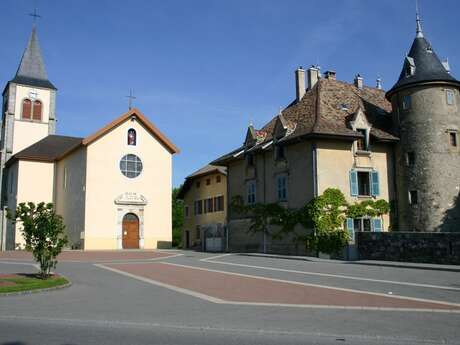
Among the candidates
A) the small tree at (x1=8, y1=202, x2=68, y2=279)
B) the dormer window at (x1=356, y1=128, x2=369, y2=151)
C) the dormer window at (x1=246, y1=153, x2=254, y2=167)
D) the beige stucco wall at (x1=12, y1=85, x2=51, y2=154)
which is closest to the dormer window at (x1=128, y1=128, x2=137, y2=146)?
the dormer window at (x1=246, y1=153, x2=254, y2=167)

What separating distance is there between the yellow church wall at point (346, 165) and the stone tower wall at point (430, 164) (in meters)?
0.98

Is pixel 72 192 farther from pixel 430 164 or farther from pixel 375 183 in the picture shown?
pixel 430 164

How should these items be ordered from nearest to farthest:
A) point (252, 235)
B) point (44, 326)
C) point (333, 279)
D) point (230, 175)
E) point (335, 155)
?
1. point (44, 326)
2. point (333, 279)
3. point (335, 155)
4. point (252, 235)
5. point (230, 175)

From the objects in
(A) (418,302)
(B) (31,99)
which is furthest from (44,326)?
(B) (31,99)

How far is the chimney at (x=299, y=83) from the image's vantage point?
3453cm

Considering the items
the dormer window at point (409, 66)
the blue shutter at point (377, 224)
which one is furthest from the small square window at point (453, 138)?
the blue shutter at point (377, 224)

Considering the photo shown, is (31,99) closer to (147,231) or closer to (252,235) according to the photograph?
(147,231)

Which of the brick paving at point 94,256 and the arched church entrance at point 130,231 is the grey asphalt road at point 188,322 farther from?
the arched church entrance at point 130,231

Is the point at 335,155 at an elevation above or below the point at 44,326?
above

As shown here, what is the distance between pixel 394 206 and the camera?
29.7 metres

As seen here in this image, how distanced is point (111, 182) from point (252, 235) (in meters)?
12.3

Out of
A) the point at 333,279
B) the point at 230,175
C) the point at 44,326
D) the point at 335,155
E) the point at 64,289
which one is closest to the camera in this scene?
the point at 44,326

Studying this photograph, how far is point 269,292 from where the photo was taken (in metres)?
12.7

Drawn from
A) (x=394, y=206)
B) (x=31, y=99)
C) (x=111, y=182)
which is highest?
(x=31, y=99)
